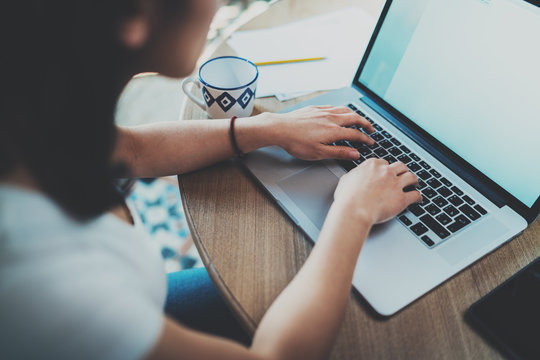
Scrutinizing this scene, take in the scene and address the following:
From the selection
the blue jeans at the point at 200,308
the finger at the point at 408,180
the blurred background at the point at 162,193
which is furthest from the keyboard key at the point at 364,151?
the blurred background at the point at 162,193

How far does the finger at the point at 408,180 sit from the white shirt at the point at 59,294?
17.8 inches

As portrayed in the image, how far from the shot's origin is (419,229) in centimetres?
59

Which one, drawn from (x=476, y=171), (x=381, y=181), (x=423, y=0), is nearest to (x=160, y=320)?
(x=381, y=181)

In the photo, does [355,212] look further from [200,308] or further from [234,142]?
[200,308]

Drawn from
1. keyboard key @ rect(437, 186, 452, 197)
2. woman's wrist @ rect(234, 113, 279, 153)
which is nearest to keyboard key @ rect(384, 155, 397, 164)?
keyboard key @ rect(437, 186, 452, 197)

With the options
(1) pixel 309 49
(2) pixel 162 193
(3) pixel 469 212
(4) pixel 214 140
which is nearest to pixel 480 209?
(3) pixel 469 212

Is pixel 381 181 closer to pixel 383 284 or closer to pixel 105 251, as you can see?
pixel 383 284

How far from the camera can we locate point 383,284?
52cm

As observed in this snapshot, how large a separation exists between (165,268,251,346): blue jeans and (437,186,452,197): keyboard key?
0.44 metres

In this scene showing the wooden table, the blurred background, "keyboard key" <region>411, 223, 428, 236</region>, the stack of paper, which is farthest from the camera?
the blurred background

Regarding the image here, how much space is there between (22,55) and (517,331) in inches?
26.4

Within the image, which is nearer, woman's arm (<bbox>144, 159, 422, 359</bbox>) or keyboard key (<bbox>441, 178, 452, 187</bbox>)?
woman's arm (<bbox>144, 159, 422, 359</bbox>)

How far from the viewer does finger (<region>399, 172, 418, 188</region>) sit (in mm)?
630

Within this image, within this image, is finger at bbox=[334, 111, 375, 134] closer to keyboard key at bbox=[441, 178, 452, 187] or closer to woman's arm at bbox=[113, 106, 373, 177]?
woman's arm at bbox=[113, 106, 373, 177]
